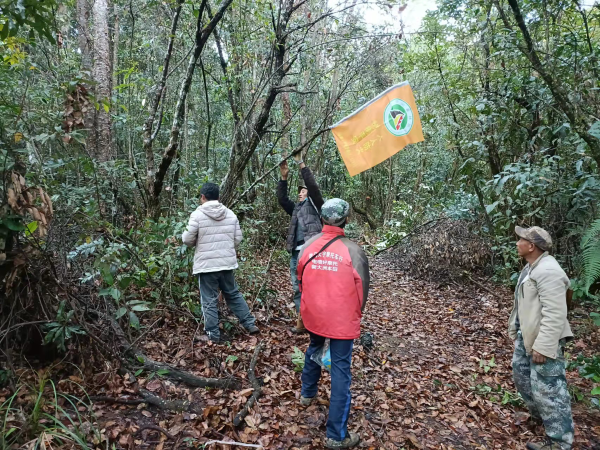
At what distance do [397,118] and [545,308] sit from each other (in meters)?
2.82

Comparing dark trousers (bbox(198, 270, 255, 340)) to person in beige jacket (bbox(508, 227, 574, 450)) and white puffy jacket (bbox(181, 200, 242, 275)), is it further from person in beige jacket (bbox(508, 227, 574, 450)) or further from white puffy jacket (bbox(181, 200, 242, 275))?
person in beige jacket (bbox(508, 227, 574, 450))

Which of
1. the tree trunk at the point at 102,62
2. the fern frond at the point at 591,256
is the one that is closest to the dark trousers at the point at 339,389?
the fern frond at the point at 591,256

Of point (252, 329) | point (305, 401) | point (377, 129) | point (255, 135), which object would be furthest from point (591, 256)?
point (255, 135)

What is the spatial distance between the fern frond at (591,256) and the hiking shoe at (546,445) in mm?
1668

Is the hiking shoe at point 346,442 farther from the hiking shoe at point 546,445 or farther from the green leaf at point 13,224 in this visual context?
the green leaf at point 13,224

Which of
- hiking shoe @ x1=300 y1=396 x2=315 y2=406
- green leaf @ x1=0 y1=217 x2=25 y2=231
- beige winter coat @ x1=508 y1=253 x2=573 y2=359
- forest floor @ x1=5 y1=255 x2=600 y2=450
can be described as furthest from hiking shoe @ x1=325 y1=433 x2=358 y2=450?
green leaf @ x1=0 y1=217 x2=25 y2=231

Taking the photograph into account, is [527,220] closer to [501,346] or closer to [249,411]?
[501,346]

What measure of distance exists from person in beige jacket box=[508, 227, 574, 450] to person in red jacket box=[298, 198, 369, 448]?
1.51 m

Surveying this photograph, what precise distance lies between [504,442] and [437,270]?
223 inches

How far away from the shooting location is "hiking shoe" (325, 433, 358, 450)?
3.16 meters

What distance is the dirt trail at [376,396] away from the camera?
126 inches

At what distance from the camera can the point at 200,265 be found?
181 inches

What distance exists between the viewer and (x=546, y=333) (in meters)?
3.18

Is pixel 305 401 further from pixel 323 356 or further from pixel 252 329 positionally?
pixel 252 329
